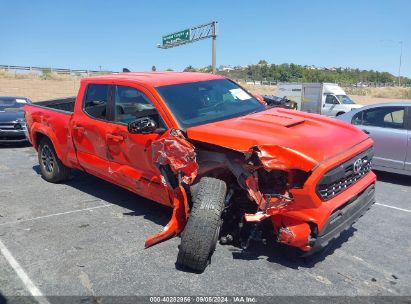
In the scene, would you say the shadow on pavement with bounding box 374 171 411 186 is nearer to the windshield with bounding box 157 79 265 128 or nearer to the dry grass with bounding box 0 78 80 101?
the windshield with bounding box 157 79 265 128

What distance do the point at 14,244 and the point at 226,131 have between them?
8.70ft

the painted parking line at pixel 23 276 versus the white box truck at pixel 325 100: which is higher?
the white box truck at pixel 325 100

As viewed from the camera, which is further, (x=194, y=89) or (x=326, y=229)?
(x=194, y=89)

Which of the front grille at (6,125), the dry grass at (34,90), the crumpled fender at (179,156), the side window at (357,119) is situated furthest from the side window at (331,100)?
the crumpled fender at (179,156)

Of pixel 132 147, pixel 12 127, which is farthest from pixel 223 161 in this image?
pixel 12 127

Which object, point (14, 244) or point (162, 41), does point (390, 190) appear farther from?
A: point (162, 41)

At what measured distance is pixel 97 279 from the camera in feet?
12.5

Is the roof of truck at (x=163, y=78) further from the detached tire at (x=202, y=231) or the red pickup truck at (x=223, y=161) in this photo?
the detached tire at (x=202, y=231)

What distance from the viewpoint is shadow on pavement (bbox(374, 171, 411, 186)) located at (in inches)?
296

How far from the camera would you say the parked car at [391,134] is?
7238 millimetres

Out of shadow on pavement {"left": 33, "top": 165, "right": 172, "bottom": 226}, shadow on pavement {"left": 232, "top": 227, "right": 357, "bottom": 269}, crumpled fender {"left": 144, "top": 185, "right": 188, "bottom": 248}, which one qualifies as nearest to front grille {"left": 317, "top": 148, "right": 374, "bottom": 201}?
shadow on pavement {"left": 232, "top": 227, "right": 357, "bottom": 269}

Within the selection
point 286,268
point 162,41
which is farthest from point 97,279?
point 162,41

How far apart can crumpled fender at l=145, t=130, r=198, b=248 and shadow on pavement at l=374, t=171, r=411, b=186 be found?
4748mm

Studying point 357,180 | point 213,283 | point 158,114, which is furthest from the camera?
point 158,114
